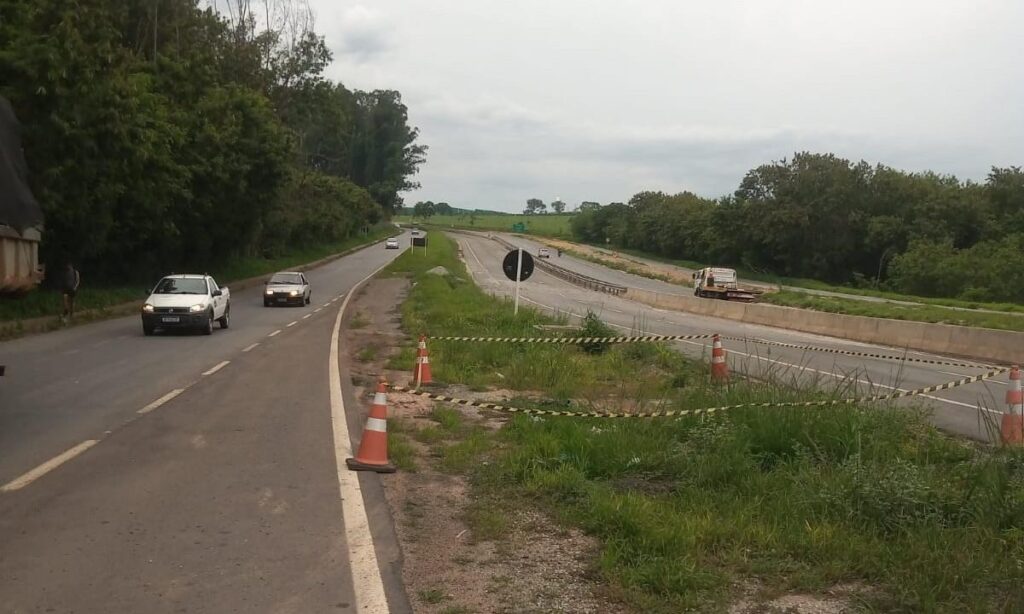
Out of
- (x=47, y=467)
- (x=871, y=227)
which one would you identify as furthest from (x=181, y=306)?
(x=871, y=227)

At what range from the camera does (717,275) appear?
173 feet

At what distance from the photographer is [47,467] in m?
7.74

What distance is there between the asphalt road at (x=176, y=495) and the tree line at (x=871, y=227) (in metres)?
55.9

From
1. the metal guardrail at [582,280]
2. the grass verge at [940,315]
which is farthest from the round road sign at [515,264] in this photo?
the metal guardrail at [582,280]

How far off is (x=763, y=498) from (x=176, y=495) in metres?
4.52

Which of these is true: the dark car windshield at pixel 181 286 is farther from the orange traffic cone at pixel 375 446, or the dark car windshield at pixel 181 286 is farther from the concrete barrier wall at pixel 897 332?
the concrete barrier wall at pixel 897 332

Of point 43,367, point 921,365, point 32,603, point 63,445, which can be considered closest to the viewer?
point 32,603

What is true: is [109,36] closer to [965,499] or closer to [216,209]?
[216,209]

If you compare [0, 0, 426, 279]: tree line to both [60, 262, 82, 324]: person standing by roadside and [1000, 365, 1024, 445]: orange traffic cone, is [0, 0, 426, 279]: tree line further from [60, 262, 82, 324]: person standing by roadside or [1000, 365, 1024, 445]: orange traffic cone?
[1000, 365, 1024, 445]: orange traffic cone

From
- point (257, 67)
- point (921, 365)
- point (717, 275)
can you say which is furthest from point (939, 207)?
point (921, 365)

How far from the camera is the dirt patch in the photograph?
4875 millimetres

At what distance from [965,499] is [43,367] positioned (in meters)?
14.5

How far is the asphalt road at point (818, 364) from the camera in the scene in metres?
11.0

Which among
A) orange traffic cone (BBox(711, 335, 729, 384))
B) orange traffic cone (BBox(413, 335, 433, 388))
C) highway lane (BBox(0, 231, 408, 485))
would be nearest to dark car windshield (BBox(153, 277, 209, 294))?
highway lane (BBox(0, 231, 408, 485))
